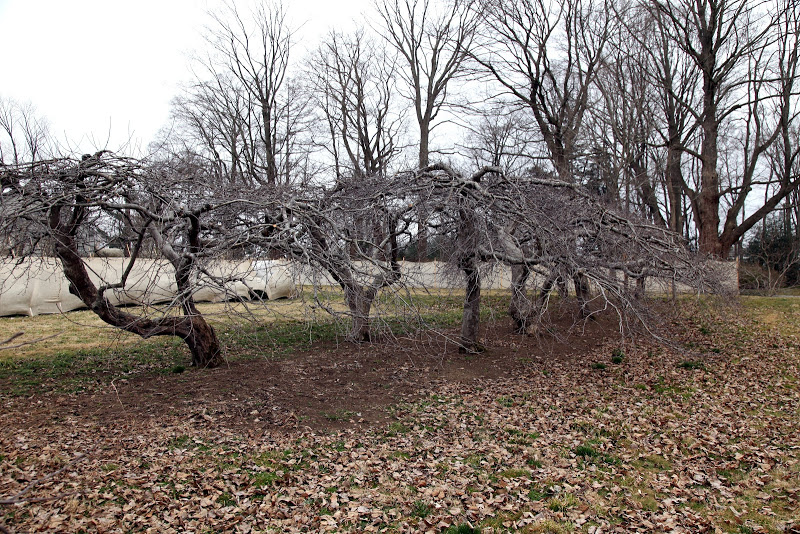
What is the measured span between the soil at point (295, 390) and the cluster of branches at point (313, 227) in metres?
0.79

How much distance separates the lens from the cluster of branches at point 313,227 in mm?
5734

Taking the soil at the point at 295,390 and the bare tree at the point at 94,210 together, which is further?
the bare tree at the point at 94,210

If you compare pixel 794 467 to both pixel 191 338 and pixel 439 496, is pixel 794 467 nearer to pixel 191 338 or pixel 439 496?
pixel 439 496

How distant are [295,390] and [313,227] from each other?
2.14 meters

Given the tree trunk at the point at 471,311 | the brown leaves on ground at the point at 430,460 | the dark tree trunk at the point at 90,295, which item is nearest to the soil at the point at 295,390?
the brown leaves on ground at the point at 430,460

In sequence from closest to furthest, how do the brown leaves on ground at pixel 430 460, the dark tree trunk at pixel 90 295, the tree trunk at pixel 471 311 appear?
the brown leaves on ground at pixel 430 460, the dark tree trunk at pixel 90 295, the tree trunk at pixel 471 311

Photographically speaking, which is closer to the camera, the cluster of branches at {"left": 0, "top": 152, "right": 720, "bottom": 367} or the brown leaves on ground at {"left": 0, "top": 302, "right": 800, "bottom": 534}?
the brown leaves on ground at {"left": 0, "top": 302, "right": 800, "bottom": 534}

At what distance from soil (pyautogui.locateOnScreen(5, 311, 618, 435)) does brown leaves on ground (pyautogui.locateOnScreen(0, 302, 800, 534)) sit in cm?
4

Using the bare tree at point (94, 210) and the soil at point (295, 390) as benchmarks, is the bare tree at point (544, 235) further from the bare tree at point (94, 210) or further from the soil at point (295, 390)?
the bare tree at point (94, 210)

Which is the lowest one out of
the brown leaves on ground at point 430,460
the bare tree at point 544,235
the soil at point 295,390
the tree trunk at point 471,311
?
the brown leaves on ground at point 430,460

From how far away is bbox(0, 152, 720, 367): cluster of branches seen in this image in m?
5.73

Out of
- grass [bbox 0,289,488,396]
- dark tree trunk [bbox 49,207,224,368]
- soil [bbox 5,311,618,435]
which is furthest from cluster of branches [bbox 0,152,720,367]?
soil [bbox 5,311,618,435]

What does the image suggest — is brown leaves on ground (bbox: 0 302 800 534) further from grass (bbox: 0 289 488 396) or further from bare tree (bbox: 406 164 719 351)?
bare tree (bbox: 406 164 719 351)

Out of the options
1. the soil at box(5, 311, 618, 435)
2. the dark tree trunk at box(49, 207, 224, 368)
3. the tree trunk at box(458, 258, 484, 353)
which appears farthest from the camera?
the tree trunk at box(458, 258, 484, 353)
